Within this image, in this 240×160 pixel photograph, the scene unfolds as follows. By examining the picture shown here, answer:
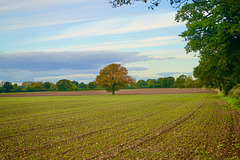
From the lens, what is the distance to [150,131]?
1331 centimetres

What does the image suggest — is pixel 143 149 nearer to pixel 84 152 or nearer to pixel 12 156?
pixel 84 152

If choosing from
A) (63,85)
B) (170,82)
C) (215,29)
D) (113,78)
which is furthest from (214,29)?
(170,82)

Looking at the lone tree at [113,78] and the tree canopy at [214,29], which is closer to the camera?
the tree canopy at [214,29]

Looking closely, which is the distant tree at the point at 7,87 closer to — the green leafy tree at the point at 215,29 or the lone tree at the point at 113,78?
the lone tree at the point at 113,78

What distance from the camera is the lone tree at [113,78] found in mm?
73188

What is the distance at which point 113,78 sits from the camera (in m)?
75.1

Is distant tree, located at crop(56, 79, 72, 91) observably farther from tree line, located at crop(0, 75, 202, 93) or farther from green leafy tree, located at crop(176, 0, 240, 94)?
green leafy tree, located at crop(176, 0, 240, 94)

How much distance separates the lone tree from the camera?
73.2 metres

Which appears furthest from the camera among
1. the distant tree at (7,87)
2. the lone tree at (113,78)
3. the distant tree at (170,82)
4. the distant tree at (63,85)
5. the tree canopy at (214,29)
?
the distant tree at (170,82)

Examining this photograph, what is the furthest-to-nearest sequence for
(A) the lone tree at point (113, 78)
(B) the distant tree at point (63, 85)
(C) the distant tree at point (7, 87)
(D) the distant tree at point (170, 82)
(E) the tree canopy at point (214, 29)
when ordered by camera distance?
1. (D) the distant tree at point (170, 82)
2. (B) the distant tree at point (63, 85)
3. (C) the distant tree at point (7, 87)
4. (A) the lone tree at point (113, 78)
5. (E) the tree canopy at point (214, 29)

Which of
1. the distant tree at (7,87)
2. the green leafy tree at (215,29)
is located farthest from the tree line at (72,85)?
the green leafy tree at (215,29)

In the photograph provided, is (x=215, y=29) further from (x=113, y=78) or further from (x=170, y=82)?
(x=170, y=82)

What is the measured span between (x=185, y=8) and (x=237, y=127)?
1435cm

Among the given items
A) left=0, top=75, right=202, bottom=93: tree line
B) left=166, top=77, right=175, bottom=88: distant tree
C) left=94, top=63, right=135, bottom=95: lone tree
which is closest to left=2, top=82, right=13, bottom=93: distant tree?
left=0, top=75, right=202, bottom=93: tree line
